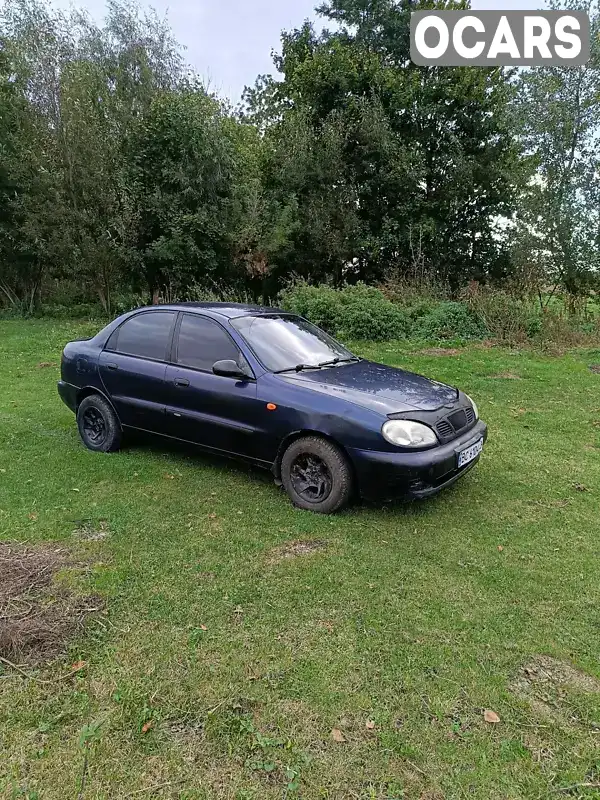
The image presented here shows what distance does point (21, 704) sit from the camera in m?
2.34

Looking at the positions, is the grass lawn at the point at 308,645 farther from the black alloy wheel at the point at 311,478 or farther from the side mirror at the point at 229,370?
the side mirror at the point at 229,370

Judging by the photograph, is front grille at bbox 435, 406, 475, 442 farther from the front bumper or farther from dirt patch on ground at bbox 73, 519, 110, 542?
dirt patch on ground at bbox 73, 519, 110, 542

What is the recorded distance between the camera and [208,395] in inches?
182

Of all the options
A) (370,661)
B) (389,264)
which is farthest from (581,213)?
(370,661)

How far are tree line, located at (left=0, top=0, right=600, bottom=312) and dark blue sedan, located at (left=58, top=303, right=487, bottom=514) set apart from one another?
32.8 feet

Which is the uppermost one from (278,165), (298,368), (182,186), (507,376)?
(278,165)

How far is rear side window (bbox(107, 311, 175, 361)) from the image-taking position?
16.7ft

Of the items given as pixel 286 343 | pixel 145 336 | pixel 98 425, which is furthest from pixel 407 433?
pixel 98 425

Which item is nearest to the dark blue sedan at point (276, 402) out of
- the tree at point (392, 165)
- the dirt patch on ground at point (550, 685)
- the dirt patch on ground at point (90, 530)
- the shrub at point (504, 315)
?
the dirt patch on ground at point (90, 530)

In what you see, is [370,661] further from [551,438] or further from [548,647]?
[551,438]

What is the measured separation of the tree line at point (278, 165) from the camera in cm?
1497

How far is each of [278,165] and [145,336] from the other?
1279 centimetres

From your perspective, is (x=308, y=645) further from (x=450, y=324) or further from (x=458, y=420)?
(x=450, y=324)

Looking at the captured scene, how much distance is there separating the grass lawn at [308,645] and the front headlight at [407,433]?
595 mm
